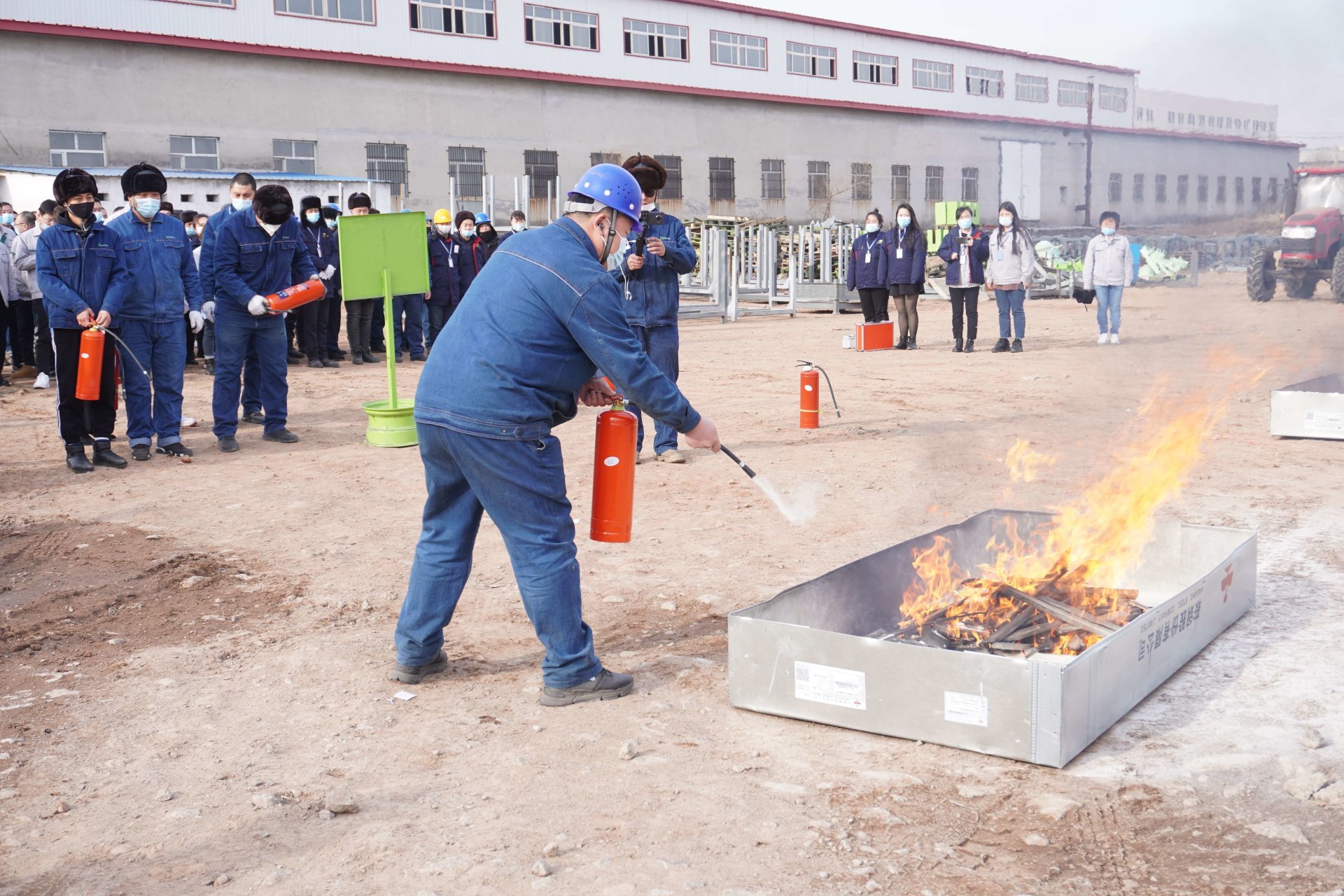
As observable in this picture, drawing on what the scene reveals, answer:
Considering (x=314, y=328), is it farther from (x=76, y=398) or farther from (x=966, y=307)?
(x=966, y=307)

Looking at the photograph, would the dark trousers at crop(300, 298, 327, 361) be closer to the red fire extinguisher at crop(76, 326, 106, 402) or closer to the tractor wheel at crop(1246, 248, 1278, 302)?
the red fire extinguisher at crop(76, 326, 106, 402)

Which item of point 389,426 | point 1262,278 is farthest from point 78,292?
point 1262,278

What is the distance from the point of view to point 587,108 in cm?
3519

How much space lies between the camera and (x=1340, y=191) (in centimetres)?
2208

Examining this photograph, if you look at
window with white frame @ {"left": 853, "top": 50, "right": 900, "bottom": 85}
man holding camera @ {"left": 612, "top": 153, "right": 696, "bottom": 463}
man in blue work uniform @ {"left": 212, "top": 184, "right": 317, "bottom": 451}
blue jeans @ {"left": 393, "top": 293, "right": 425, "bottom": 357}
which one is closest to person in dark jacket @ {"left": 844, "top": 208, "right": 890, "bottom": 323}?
blue jeans @ {"left": 393, "top": 293, "right": 425, "bottom": 357}

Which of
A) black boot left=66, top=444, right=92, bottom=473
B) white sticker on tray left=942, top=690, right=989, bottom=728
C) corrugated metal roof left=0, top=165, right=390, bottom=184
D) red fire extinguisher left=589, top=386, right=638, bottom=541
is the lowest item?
white sticker on tray left=942, top=690, right=989, bottom=728

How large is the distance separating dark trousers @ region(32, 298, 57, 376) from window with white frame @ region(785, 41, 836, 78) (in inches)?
1211

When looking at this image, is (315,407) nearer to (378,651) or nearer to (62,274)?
(62,274)

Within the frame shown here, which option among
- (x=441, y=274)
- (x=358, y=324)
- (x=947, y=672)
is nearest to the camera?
(x=947, y=672)

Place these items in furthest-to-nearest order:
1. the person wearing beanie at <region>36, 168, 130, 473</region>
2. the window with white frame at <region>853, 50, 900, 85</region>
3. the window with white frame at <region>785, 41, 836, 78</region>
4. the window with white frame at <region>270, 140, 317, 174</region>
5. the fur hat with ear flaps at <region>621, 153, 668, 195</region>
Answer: the window with white frame at <region>853, 50, 900, 85</region> < the window with white frame at <region>785, 41, 836, 78</region> < the window with white frame at <region>270, 140, 317, 174</region> < the person wearing beanie at <region>36, 168, 130, 473</region> < the fur hat with ear flaps at <region>621, 153, 668, 195</region>

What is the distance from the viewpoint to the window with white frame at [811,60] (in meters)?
40.5

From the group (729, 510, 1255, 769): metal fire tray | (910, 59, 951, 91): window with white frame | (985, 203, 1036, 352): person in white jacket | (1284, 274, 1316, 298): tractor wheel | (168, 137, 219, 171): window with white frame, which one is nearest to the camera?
(729, 510, 1255, 769): metal fire tray

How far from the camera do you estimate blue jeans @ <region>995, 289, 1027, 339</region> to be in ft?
52.5

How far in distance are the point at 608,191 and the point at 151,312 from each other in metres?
6.15
